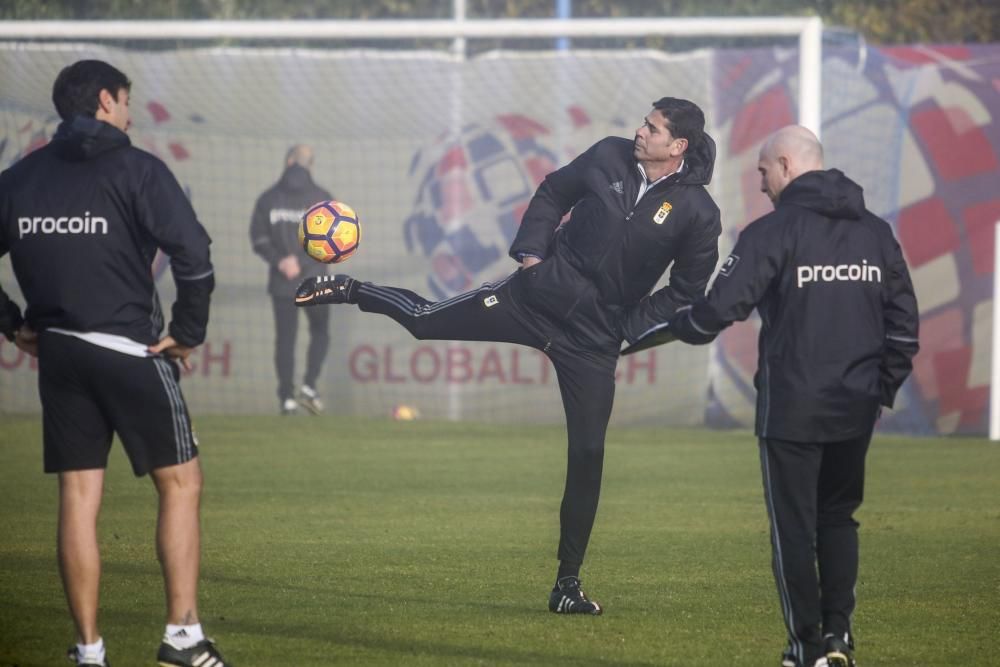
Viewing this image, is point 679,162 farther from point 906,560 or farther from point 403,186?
point 403,186

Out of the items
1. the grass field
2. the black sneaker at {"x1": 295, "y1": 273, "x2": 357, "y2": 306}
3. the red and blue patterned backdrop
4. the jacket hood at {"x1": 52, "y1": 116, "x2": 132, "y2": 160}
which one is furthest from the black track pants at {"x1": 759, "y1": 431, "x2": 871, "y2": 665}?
the red and blue patterned backdrop

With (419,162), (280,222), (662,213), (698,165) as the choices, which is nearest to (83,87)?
(662,213)

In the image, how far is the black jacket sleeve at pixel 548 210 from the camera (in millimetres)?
8297

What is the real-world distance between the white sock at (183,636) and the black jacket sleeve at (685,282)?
113 inches

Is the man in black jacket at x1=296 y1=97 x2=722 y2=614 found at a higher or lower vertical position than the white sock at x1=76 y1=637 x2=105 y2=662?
higher

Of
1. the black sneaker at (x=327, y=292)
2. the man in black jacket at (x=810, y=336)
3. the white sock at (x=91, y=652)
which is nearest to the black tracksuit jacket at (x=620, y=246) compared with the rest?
the black sneaker at (x=327, y=292)

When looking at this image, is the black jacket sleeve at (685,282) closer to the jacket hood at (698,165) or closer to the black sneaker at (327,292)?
the jacket hood at (698,165)

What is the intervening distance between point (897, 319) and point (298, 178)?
12428mm

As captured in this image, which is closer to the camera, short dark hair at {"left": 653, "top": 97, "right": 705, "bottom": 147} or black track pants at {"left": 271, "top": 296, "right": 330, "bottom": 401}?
short dark hair at {"left": 653, "top": 97, "right": 705, "bottom": 147}

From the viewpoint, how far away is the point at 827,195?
609cm

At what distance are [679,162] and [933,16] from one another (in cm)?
2253

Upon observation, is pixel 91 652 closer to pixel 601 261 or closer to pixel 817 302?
pixel 817 302

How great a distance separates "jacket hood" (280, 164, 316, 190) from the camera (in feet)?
58.9

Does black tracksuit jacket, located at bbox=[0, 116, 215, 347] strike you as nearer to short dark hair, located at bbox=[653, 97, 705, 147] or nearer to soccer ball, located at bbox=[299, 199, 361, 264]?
short dark hair, located at bbox=[653, 97, 705, 147]
